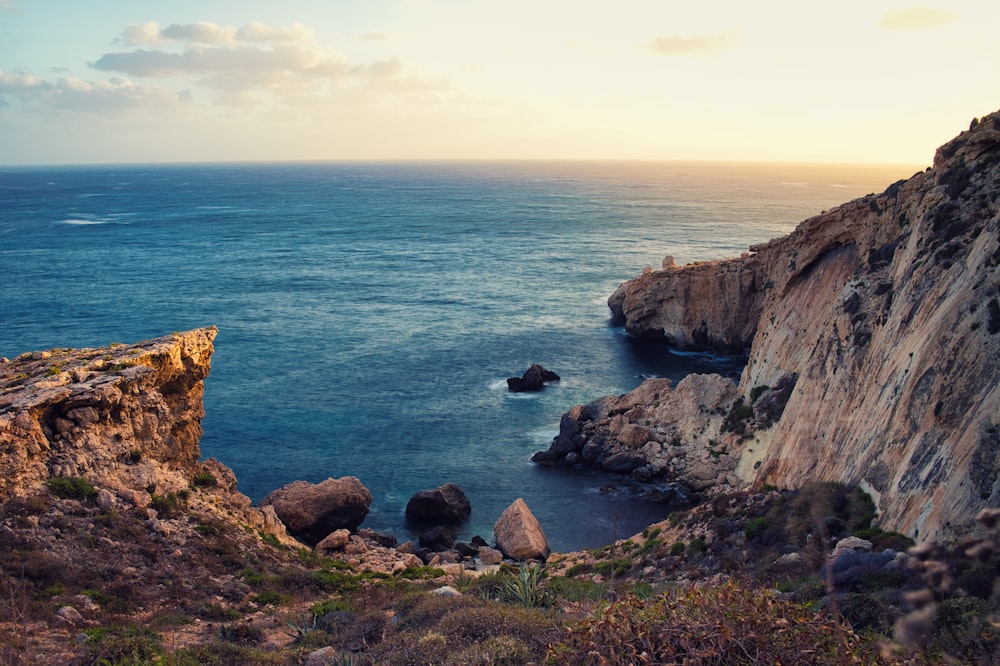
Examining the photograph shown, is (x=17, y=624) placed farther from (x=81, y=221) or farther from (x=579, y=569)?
(x=81, y=221)

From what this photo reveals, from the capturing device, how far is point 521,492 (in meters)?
40.0

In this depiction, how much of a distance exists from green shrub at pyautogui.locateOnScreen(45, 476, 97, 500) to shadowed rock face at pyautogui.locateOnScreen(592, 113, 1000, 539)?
78.9ft

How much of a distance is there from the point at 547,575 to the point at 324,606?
9.85m

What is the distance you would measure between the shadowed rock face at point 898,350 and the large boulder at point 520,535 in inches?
404

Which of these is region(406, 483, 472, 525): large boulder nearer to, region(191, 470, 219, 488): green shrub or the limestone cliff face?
A: the limestone cliff face

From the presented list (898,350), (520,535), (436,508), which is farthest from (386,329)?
(898,350)

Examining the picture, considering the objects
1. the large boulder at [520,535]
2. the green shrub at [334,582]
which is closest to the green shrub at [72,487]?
the green shrub at [334,582]

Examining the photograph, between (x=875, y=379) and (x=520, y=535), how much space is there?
16.3 metres

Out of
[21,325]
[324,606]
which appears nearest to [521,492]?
[324,606]

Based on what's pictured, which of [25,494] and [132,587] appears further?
[25,494]

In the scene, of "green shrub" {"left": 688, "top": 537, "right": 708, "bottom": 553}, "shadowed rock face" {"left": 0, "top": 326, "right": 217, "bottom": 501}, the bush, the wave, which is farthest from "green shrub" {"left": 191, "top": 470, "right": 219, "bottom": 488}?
the wave

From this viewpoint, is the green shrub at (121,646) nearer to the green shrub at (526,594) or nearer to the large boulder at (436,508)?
the green shrub at (526,594)

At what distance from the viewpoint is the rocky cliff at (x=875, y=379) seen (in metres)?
19.6

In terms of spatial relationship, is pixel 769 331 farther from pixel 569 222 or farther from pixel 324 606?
pixel 569 222
